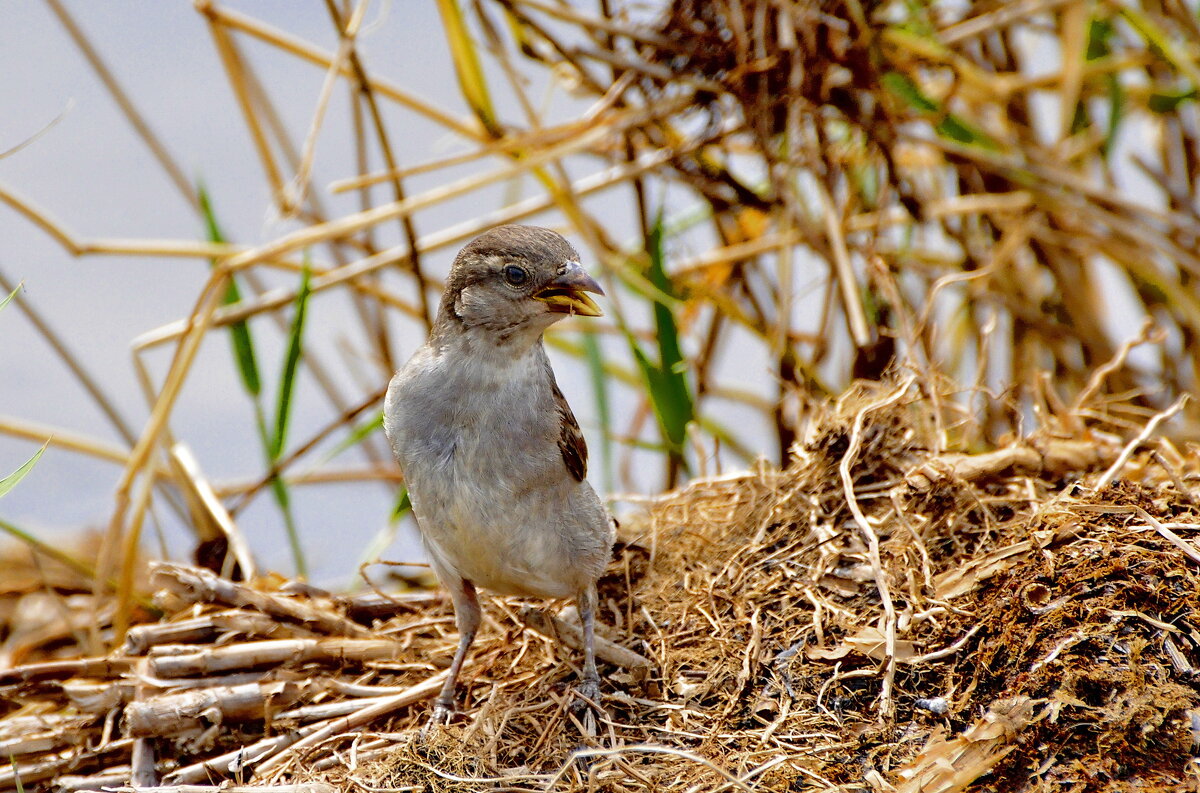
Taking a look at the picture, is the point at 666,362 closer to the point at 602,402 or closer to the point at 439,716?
the point at 602,402

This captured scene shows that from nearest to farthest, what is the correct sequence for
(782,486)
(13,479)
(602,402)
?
(13,479) → (782,486) → (602,402)

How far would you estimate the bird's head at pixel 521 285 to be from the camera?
295 cm

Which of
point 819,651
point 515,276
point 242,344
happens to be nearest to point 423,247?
point 242,344

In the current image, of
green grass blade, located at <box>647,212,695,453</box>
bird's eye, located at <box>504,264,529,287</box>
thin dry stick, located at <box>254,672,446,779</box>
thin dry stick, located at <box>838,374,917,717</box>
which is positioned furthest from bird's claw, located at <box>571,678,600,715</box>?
green grass blade, located at <box>647,212,695,453</box>

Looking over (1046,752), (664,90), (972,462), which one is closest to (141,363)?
(664,90)

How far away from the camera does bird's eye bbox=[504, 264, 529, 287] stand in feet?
9.71

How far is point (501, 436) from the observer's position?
117 inches

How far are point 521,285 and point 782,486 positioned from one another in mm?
1081

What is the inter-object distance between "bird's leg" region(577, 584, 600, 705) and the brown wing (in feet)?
1.11

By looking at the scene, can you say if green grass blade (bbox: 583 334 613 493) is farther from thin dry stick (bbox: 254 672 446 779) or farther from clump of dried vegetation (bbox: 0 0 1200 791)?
thin dry stick (bbox: 254 672 446 779)

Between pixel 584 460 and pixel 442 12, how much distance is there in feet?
6.62

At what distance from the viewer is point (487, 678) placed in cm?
328

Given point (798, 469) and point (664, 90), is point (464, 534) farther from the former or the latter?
point (664, 90)

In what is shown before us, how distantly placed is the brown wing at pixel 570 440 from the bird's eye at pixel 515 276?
31cm
